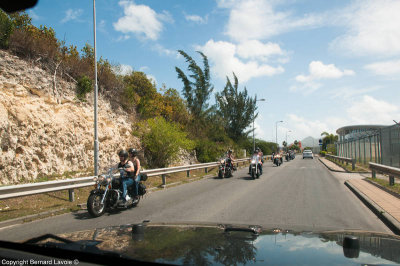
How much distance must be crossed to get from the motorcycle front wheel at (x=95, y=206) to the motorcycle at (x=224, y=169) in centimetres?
1066

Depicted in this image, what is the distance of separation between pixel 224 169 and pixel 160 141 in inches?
158

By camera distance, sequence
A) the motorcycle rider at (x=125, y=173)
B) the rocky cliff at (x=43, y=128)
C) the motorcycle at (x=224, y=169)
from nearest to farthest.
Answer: the motorcycle rider at (x=125, y=173), the rocky cliff at (x=43, y=128), the motorcycle at (x=224, y=169)

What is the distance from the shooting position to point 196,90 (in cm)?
3027

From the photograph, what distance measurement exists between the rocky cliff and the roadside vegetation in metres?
0.80

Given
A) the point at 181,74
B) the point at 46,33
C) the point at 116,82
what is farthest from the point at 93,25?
the point at 181,74

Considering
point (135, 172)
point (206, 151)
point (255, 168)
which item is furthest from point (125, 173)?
point (206, 151)

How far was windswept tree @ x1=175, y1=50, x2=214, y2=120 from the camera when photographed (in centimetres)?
2995

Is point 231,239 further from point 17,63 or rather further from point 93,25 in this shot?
point 17,63

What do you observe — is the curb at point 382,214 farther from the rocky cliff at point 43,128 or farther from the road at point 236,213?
the rocky cliff at point 43,128

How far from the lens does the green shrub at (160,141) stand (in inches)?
716

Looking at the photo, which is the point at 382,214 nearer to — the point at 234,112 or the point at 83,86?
the point at 83,86

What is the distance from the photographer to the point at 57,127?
44.3 ft

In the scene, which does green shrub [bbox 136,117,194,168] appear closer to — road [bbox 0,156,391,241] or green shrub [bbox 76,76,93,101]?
green shrub [bbox 76,76,93,101]

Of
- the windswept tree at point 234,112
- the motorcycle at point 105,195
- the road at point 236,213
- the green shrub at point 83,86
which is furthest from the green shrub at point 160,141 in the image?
the windswept tree at point 234,112
